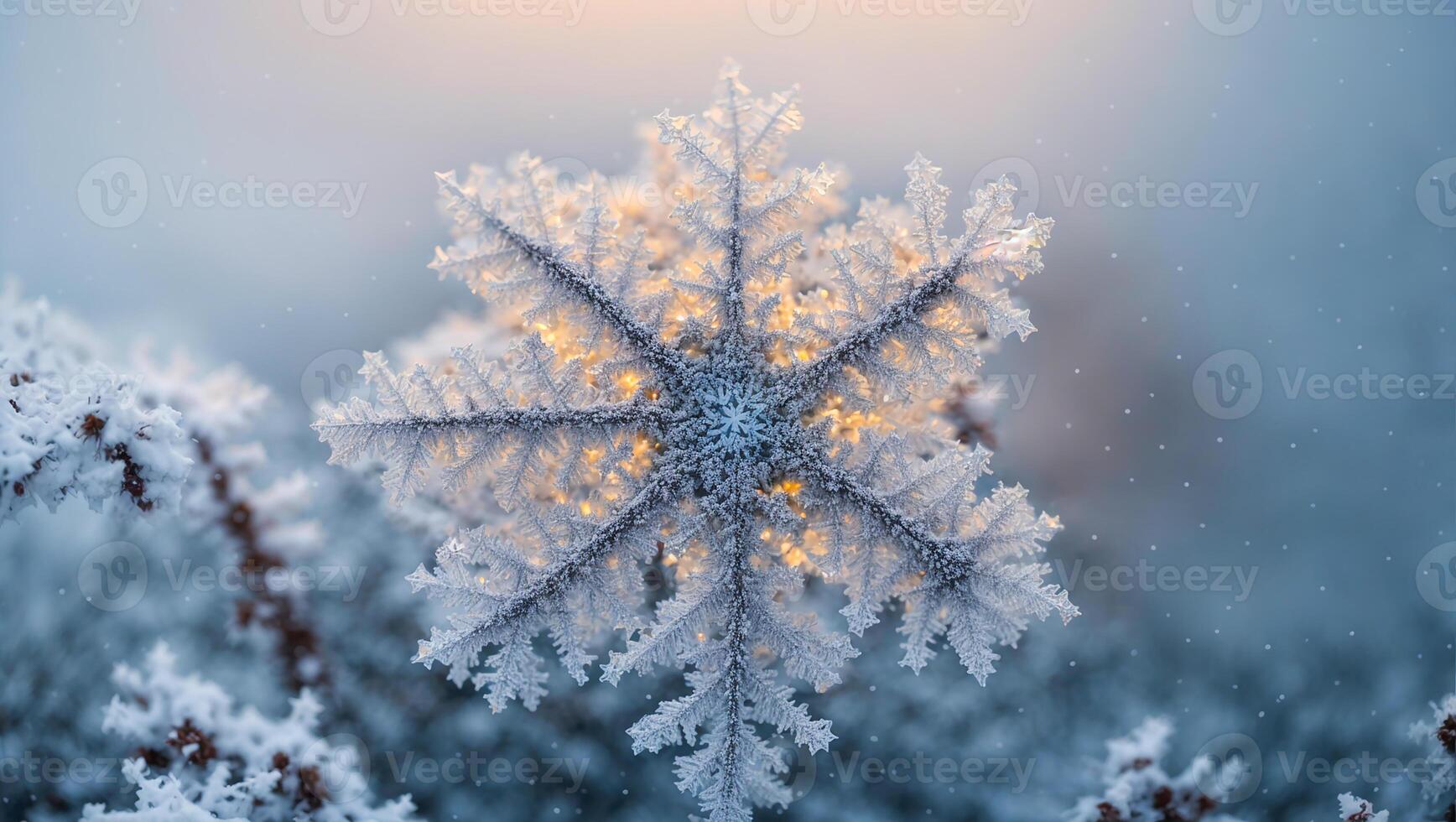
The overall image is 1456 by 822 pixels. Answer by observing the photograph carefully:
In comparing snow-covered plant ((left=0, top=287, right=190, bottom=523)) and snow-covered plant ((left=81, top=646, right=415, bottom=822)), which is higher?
snow-covered plant ((left=0, top=287, right=190, bottom=523))

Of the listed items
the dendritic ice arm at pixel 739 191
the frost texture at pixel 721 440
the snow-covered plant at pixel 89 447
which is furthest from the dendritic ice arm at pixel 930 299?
the snow-covered plant at pixel 89 447

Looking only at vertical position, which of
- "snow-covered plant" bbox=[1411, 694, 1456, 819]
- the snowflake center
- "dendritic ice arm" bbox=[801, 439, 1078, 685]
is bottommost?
"snow-covered plant" bbox=[1411, 694, 1456, 819]

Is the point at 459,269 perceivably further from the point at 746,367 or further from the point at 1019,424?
the point at 1019,424

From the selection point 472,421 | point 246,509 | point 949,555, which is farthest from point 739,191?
point 246,509

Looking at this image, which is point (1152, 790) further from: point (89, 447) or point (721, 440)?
point (89, 447)

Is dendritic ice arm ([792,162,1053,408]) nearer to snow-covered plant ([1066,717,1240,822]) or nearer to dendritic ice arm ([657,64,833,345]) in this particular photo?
dendritic ice arm ([657,64,833,345])

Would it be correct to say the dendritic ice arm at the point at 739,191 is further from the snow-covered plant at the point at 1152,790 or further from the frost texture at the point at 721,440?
the snow-covered plant at the point at 1152,790

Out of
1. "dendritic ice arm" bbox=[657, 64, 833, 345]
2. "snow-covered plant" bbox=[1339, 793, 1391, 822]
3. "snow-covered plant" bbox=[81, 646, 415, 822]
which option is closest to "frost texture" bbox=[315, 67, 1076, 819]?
"dendritic ice arm" bbox=[657, 64, 833, 345]
